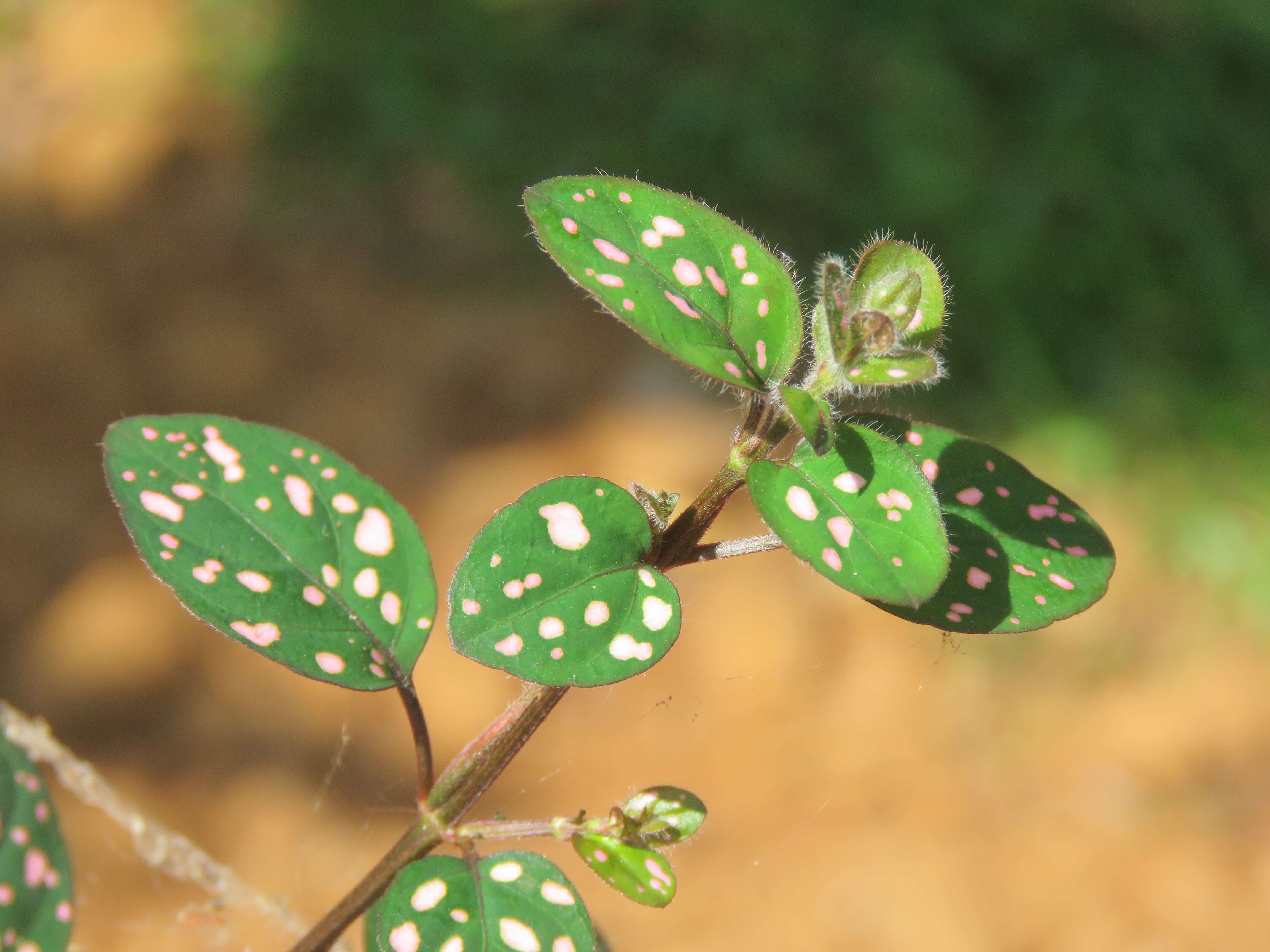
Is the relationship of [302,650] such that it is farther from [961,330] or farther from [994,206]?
[994,206]

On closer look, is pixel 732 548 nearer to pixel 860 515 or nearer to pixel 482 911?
pixel 860 515

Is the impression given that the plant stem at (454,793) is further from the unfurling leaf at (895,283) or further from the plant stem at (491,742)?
the unfurling leaf at (895,283)

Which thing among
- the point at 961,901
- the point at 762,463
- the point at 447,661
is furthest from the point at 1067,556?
the point at 447,661

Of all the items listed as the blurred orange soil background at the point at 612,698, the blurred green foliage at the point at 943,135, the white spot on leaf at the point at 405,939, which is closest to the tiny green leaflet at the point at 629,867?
the white spot on leaf at the point at 405,939

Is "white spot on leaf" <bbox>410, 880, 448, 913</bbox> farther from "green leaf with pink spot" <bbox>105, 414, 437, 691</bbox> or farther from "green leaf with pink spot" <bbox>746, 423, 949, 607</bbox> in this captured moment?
"green leaf with pink spot" <bbox>746, 423, 949, 607</bbox>

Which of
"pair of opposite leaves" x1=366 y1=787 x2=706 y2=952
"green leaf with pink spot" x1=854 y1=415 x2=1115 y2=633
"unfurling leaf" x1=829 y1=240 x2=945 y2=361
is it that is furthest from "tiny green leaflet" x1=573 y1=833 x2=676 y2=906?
"unfurling leaf" x1=829 y1=240 x2=945 y2=361

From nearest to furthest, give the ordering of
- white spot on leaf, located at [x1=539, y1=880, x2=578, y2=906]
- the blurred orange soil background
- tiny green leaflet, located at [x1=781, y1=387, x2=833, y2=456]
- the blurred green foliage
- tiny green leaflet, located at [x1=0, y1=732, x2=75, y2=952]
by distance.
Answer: tiny green leaflet, located at [x1=781, y1=387, x2=833, y2=456] → white spot on leaf, located at [x1=539, y1=880, x2=578, y2=906] → tiny green leaflet, located at [x1=0, y1=732, x2=75, y2=952] → the blurred orange soil background → the blurred green foliage
